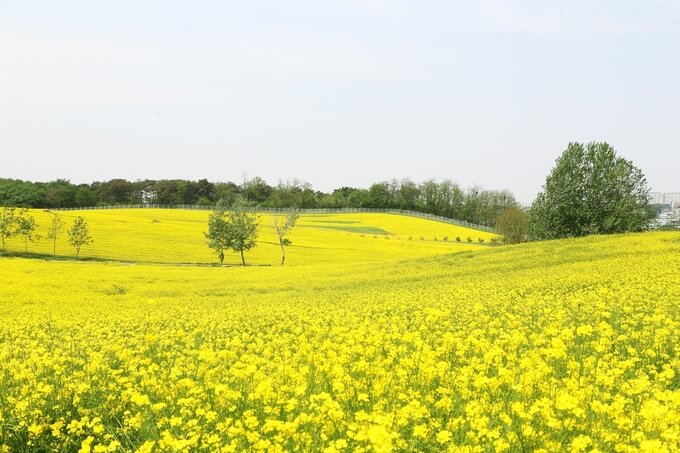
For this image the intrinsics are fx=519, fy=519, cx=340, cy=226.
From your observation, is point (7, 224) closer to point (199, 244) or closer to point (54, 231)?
point (54, 231)

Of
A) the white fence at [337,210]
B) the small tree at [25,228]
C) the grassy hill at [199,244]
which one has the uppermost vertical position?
the white fence at [337,210]

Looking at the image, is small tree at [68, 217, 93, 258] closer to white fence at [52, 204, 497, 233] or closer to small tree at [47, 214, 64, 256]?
small tree at [47, 214, 64, 256]

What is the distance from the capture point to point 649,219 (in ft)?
143

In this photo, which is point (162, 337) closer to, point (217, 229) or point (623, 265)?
point (623, 265)

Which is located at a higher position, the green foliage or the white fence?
the white fence

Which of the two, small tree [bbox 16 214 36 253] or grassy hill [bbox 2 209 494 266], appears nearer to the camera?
small tree [bbox 16 214 36 253]

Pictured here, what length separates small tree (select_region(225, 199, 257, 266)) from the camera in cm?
5241

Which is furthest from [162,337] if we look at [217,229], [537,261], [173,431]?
[217,229]

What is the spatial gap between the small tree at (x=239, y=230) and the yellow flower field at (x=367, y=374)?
101ft

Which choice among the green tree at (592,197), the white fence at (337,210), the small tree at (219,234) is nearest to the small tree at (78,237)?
the small tree at (219,234)

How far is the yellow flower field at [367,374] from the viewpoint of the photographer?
407 centimetres

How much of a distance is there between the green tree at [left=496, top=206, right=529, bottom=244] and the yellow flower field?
49843 millimetres

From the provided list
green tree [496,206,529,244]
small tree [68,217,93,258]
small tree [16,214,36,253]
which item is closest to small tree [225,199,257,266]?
small tree [68,217,93,258]

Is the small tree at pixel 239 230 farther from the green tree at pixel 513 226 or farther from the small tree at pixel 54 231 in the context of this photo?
the green tree at pixel 513 226
